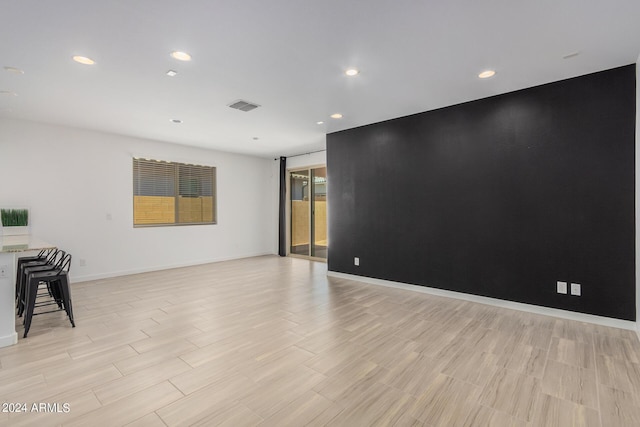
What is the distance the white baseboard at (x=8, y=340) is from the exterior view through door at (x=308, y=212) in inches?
219

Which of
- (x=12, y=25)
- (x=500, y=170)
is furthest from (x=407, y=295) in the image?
(x=12, y=25)

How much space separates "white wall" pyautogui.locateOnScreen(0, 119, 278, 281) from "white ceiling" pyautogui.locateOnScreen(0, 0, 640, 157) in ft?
2.43

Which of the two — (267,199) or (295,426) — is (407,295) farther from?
(267,199)

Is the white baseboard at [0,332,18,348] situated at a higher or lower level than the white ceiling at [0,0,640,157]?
lower

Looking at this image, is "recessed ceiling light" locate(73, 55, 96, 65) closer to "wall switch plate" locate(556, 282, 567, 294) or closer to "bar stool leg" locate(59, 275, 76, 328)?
"bar stool leg" locate(59, 275, 76, 328)

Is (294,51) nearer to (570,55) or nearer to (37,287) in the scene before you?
(570,55)

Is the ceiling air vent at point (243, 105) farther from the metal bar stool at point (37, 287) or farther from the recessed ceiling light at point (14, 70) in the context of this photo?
the metal bar stool at point (37, 287)

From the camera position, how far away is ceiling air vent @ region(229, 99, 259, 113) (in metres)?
4.02

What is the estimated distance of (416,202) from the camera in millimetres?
4609

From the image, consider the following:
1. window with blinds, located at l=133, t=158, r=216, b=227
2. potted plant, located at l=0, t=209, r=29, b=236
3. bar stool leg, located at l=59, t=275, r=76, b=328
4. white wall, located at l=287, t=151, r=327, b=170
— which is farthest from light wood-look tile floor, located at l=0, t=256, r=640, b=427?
white wall, located at l=287, t=151, r=327, b=170

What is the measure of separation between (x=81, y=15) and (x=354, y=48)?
7.04 ft

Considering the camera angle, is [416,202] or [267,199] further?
[267,199]

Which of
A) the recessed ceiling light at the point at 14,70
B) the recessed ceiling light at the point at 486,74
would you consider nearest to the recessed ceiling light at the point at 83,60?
the recessed ceiling light at the point at 14,70

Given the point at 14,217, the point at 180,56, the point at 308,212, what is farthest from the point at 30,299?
the point at 308,212
